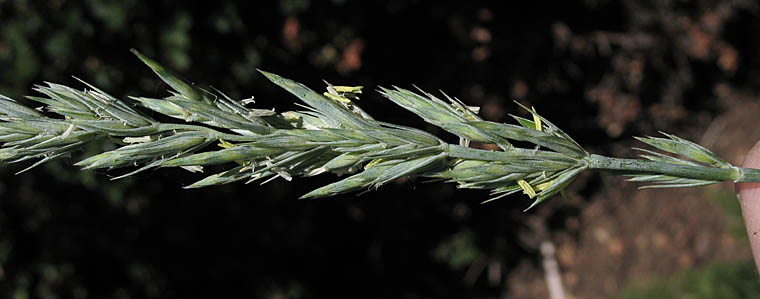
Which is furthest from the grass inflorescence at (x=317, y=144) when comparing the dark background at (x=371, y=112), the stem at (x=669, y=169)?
the dark background at (x=371, y=112)

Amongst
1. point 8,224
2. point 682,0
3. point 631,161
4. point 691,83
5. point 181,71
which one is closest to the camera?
point 631,161

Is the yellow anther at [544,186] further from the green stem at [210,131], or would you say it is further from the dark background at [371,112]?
the dark background at [371,112]

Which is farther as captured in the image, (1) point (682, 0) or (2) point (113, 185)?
(1) point (682, 0)

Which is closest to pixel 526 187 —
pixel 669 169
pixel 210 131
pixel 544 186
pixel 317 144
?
pixel 544 186

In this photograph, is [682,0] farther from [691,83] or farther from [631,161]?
[631,161]

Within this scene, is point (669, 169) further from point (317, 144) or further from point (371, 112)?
point (371, 112)

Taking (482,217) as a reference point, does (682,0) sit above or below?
above

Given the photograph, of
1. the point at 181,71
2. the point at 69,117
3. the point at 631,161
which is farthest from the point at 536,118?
the point at 181,71
